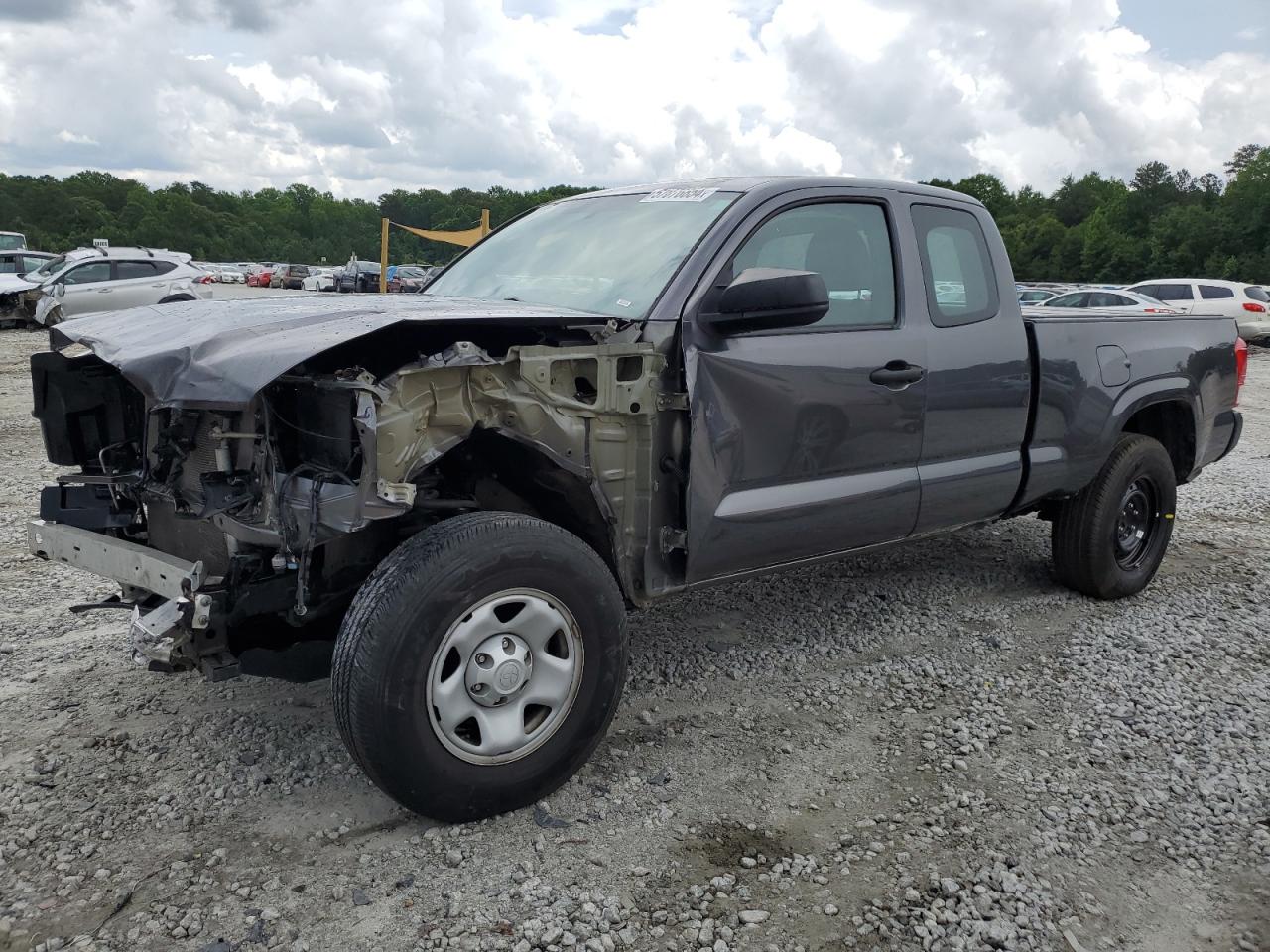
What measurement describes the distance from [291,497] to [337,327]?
1.56ft

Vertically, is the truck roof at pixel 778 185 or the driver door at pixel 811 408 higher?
the truck roof at pixel 778 185

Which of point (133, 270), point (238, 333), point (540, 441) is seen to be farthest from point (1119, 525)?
point (133, 270)

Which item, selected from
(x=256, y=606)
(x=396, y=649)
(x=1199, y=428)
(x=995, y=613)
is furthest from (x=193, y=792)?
(x=1199, y=428)

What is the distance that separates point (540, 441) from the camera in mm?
3016

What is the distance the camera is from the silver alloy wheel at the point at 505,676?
2.74m

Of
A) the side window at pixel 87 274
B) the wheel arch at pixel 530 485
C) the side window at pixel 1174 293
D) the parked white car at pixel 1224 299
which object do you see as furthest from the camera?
the side window at pixel 1174 293

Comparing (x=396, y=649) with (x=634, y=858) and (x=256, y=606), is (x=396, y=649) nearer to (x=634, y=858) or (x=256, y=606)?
(x=256, y=606)

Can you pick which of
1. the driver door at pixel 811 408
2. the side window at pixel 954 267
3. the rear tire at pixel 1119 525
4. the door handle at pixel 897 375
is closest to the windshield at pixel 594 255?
the driver door at pixel 811 408

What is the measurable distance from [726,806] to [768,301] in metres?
1.57

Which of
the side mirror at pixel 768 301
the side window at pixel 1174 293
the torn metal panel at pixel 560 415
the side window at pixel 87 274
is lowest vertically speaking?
the torn metal panel at pixel 560 415

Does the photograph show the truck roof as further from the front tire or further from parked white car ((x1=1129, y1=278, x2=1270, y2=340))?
parked white car ((x1=1129, y1=278, x2=1270, y2=340))

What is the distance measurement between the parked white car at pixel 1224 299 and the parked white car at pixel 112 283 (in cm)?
1949

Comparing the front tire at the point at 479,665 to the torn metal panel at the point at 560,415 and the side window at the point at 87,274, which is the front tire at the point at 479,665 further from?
the side window at the point at 87,274

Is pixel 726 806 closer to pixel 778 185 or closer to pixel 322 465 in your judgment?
pixel 322 465
